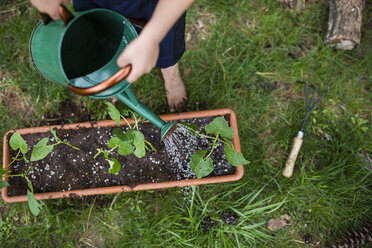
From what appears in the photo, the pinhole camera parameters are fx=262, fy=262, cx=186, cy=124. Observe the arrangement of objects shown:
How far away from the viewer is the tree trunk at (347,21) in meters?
1.41

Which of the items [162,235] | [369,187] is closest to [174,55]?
[162,235]

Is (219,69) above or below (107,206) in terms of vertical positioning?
above

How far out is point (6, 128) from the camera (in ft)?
4.75

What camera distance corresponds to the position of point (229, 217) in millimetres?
1359

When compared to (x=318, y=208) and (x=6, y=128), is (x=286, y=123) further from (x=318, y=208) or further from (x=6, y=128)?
(x=6, y=128)

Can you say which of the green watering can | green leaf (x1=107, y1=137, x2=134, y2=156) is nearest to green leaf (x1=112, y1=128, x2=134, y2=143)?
green leaf (x1=107, y1=137, x2=134, y2=156)

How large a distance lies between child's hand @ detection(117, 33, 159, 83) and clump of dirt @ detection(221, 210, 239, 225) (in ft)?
3.11

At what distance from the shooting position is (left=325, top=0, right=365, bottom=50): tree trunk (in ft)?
4.63

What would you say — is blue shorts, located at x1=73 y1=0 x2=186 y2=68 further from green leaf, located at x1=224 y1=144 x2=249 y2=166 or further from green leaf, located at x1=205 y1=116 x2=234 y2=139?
green leaf, located at x1=224 y1=144 x2=249 y2=166

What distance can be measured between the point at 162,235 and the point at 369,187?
3.77 ft

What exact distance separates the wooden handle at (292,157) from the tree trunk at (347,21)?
608mm

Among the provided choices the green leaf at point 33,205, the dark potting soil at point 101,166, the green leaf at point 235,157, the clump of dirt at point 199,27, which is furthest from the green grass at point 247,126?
the green leaf at point 235,157

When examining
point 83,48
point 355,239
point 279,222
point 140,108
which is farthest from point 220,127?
point 355,239

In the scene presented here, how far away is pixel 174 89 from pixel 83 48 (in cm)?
62
